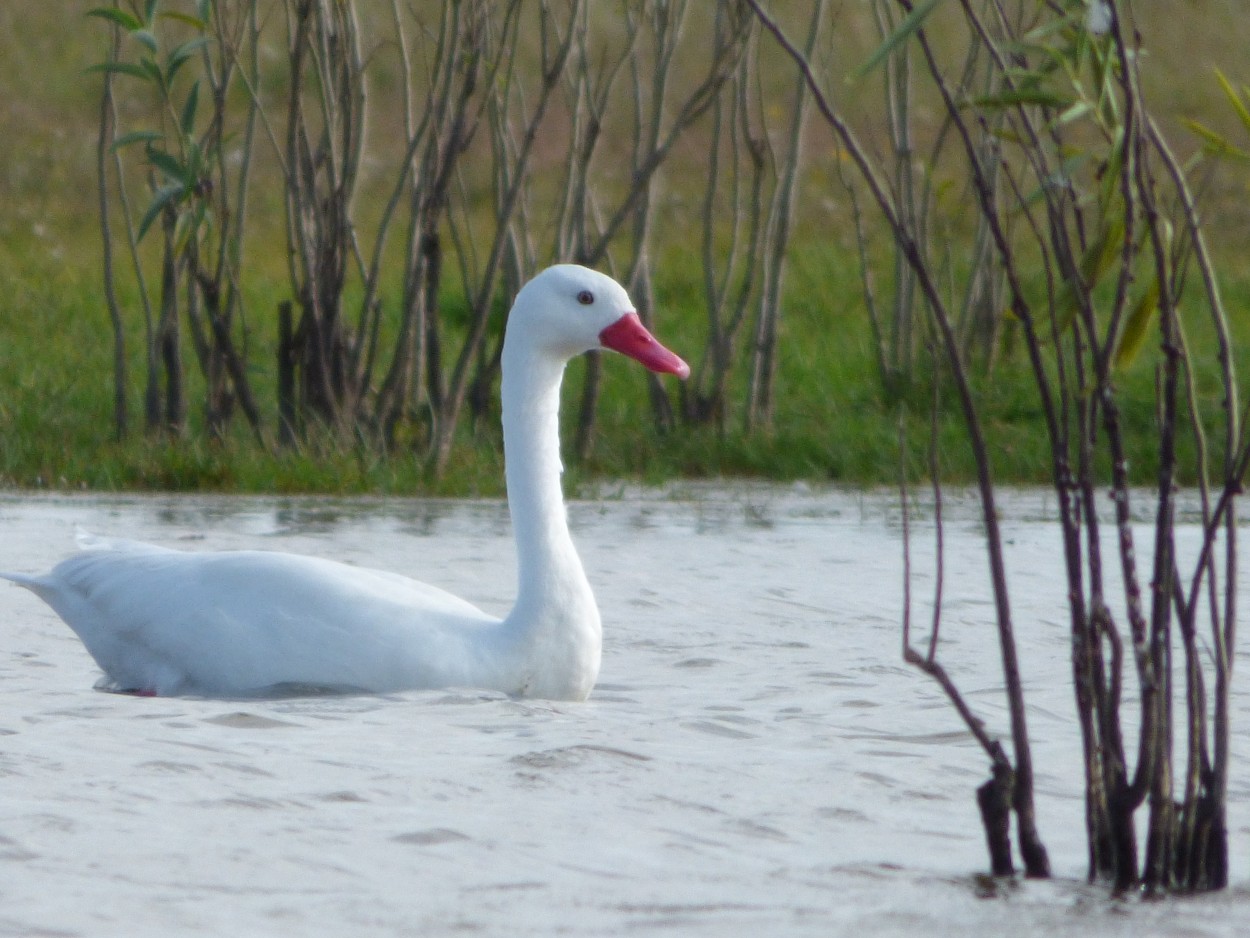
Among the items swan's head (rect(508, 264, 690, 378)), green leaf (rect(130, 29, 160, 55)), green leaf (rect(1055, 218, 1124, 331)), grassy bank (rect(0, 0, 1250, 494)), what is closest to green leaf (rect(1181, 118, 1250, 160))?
green leaf (rect(1055, 218, 1124, 331))

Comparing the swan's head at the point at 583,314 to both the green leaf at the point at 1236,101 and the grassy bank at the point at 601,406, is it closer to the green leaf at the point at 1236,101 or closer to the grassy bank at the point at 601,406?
the grassy bank at the point at 601,406

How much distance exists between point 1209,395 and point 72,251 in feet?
31.6

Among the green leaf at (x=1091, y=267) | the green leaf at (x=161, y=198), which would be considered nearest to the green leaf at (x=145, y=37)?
the green leaf at (x=161, y=198)

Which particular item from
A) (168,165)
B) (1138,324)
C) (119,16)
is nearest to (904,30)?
(1138,324)

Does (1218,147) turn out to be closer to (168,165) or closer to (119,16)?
(119,16)

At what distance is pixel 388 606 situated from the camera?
16.3 ft

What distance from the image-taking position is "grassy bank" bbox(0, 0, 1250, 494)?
27.9 ft

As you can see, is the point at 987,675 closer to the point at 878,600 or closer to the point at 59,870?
the point at 878,600

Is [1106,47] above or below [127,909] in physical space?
above

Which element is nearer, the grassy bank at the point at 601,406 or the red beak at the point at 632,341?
the red beak at the point at 632,341

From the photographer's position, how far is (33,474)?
865 centimetres

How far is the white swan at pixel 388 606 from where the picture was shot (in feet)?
16.1

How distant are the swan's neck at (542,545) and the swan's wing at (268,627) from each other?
0.14 metres

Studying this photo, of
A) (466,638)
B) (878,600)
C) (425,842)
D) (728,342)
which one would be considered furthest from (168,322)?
(425,842)
